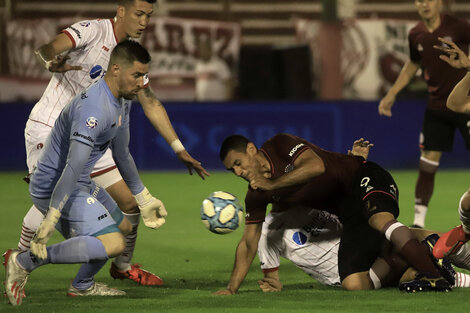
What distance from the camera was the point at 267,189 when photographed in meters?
6.62

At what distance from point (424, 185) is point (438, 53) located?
132cm

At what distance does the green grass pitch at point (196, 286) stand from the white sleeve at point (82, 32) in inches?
68.6

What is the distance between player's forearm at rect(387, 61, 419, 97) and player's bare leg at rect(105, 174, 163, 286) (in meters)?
3.61

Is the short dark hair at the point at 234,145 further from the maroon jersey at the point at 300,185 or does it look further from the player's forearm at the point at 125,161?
the player's forearm at the point at 125,161

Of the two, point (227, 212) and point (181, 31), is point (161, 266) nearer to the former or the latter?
point (227, 212)

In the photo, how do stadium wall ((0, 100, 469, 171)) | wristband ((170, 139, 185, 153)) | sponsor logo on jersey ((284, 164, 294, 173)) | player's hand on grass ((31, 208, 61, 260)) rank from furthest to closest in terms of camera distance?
1. stadium wall ((0, 100, 469, 171))
2. wristband ((170, 139, 185, 153))
3. sponsor logo on jersey ((284, 164, 294, 173))
4. player's hand on grass ((31, 208, 61, 260))

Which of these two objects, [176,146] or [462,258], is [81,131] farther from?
[462,258]

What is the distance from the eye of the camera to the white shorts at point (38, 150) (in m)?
7.14

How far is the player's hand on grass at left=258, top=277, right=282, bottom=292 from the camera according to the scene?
698 cm

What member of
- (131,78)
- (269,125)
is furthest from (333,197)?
(269,125)

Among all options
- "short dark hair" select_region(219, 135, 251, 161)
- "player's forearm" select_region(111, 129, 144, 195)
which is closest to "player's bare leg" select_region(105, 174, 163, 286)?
"player's forearm" select_region(111, 129, 144, 195)

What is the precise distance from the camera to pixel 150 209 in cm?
714

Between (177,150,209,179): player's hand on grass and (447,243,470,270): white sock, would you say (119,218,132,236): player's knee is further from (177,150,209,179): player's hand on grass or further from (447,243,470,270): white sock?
(447,243,470,270): white sock

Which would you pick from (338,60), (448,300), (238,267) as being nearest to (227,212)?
(238,267)
